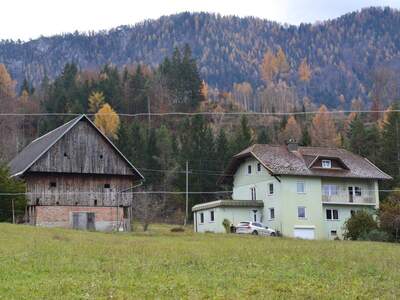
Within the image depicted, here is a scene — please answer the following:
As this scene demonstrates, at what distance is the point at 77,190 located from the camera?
184 feet

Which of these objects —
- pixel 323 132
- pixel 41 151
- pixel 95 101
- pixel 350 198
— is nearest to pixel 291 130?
pixel 323 132

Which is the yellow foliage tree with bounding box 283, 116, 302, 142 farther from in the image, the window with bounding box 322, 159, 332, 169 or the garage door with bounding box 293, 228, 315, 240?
the garage door with bounding box 293, 228, 315, 240

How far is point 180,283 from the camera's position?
709 inches

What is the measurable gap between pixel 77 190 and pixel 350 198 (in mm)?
26432

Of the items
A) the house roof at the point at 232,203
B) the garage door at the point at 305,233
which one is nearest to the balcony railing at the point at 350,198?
the garage door at the point at 305,233

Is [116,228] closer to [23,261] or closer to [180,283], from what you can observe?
[23,261]

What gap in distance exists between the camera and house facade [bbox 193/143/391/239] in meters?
63.1

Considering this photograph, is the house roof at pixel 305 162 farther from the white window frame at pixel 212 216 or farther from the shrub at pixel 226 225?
the white window frame at pixel 212 216

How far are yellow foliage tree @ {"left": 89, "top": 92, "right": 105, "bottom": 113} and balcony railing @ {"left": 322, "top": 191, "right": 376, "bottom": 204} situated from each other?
67.4 m

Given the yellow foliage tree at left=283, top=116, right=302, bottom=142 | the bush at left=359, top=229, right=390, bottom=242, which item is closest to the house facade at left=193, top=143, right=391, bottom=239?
the bush at left=359, top=229, right=390, bottom=242

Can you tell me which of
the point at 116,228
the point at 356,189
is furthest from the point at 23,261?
the point at 356,189

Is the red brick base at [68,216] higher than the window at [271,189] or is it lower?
lower

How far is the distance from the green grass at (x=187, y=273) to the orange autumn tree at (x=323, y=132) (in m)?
94.8

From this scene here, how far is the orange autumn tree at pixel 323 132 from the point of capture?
124 metres
